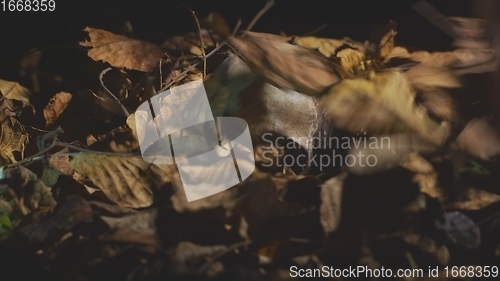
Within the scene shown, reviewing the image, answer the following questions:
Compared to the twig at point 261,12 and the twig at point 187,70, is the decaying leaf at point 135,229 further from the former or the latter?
the twig at point 261,12

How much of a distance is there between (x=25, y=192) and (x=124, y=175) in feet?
0.55

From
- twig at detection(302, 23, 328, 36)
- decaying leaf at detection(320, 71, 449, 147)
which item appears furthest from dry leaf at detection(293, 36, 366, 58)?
decaying leaf at detection(320, 71, 449, 147)

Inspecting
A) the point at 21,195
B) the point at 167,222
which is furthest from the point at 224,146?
the point at 21,195

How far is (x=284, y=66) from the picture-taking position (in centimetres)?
121

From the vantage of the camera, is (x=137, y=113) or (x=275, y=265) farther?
(x=137, y=113)

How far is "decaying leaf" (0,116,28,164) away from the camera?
133cm

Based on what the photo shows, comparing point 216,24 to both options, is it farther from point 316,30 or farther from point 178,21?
point 316,30

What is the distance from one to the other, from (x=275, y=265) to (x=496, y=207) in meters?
0.39

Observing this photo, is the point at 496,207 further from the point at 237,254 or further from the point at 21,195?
the point at 21,195

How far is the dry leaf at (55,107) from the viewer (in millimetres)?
1445

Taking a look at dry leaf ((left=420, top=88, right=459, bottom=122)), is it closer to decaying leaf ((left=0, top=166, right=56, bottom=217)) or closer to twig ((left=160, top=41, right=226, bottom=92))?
twig ((left=160, top=41, right=226, bottom=92))

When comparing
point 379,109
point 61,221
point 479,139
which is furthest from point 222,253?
point 479,139

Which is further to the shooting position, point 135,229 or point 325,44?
point 325,44

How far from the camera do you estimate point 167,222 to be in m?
1.04
